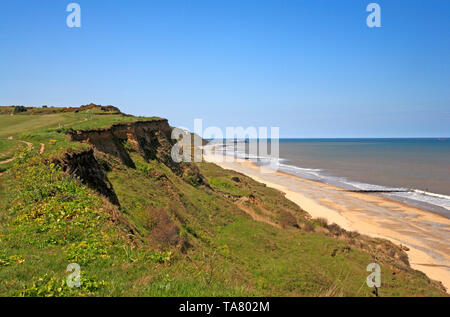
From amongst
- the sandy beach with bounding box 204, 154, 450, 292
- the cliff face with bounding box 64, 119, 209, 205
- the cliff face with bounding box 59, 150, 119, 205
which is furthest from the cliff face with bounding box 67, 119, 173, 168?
the sandy beach with bounding box 204, 154, 450, 292

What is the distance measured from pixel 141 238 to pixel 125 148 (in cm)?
1343

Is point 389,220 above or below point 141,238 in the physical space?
below

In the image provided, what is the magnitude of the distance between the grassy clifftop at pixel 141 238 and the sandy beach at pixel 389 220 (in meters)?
2.70

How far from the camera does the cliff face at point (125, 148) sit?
42.1ft

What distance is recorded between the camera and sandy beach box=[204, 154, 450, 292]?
67.6 feet

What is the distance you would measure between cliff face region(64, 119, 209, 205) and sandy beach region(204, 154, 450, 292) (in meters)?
17.0

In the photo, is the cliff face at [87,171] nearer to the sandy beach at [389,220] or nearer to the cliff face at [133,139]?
the cliff face at [133,139]

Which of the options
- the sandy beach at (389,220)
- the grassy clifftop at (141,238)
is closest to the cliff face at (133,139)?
the grassy clifftop at (141,238)

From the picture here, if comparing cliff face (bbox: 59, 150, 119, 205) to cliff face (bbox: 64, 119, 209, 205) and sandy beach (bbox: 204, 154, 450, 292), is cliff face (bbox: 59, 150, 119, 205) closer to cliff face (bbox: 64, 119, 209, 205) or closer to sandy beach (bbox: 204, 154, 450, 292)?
cliff face (bbox: 64, 119, 209, 205)

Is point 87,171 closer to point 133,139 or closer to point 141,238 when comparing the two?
point 141,238

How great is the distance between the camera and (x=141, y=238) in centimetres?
986

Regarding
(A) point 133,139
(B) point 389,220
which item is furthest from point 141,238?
(B) point 389,220
